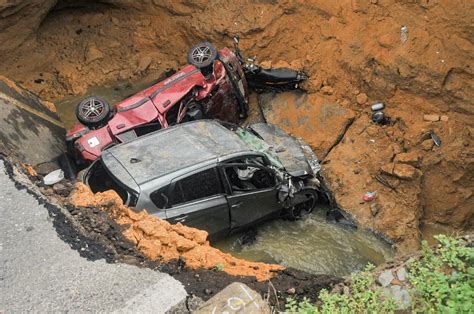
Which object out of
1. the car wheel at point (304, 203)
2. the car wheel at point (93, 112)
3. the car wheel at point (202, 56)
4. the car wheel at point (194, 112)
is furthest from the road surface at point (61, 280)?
the car wheel at point (202, 56)

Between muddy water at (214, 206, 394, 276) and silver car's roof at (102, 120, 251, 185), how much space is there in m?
1.38

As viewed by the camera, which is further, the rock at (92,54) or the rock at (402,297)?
the rock at (92,54)

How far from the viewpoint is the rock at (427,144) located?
9516 millimetres

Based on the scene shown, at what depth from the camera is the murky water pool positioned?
7871mm

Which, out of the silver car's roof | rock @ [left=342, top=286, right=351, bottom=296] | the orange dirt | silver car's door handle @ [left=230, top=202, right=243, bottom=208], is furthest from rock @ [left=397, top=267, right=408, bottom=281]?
the silver car's roof

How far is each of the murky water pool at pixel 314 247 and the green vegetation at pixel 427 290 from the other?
2560 mm

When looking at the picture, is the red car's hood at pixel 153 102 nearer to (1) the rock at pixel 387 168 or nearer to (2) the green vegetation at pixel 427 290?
(1) the rock at pixel 387 168

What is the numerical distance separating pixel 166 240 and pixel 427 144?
18.4 ft

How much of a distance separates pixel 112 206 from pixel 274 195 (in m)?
2.69

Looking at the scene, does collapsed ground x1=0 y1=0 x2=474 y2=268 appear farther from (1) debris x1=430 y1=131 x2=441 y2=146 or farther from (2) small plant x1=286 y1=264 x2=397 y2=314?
(2) small plant x1=286 y1=264 x2=397 y2=314

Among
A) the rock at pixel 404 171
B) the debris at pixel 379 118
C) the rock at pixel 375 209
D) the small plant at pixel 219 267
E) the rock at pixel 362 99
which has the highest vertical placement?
the small plant at pixel 219 267

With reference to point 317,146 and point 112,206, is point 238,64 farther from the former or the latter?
point 112,206

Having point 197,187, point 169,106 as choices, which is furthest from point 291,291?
point 169,106

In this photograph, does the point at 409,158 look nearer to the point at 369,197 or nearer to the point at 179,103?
the point at 369,197
